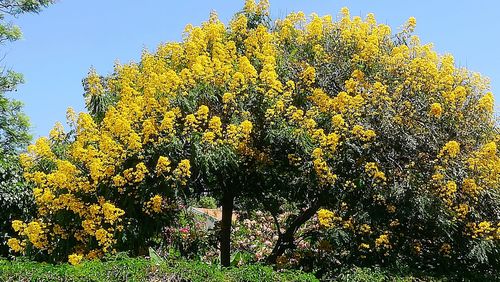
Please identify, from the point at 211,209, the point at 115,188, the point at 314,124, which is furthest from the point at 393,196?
the point at 211,209

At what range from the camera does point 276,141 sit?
821 centimetres

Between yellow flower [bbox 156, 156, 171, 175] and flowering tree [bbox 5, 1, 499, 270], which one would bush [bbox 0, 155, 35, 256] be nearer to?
flowering tree [bbox 5, 1, 499, 270]

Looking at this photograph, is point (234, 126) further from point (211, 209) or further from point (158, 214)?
point (211, 209)

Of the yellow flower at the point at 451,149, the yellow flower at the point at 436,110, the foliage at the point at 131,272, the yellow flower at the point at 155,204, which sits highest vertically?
the yellow flower at the point at 436,110

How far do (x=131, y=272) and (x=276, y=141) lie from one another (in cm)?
316

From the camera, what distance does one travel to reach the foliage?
219 inches

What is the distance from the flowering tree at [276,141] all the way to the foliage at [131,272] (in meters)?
1.27

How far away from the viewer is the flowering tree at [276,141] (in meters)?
7.44

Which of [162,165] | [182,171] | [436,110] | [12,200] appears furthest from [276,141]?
[12,200]

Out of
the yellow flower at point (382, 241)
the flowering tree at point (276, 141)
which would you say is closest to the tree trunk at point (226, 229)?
the flowering tree at point (276, 141)

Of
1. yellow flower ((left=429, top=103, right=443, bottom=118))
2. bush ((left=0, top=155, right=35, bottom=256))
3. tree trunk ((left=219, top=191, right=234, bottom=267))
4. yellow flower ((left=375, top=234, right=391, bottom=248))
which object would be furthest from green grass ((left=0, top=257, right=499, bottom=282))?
bush ((left=0, top=155, right=35, bottom=256))

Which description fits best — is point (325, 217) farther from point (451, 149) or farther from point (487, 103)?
point (487, 103)

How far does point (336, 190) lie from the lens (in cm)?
810

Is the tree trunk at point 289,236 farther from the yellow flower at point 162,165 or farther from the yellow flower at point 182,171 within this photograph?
the yellow flower at point 162,165
